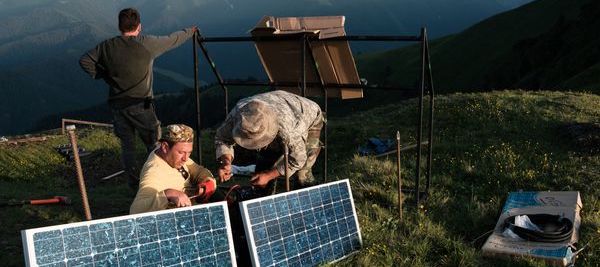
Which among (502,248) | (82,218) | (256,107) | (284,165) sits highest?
(256,107)

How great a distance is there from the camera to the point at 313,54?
32.2ft

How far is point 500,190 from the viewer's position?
1016 cm

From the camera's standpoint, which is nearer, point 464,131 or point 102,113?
point 464,131

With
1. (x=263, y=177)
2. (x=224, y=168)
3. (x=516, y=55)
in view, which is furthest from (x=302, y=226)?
(x=516, y=55)

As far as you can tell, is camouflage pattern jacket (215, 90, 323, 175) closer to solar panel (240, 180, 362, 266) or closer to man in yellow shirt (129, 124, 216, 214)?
solar panel (240, 180, 362, 266)

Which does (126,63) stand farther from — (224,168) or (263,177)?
(263,177)

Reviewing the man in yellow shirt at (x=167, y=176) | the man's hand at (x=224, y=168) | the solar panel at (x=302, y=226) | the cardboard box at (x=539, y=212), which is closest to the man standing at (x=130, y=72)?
the man's hand at (x=224, y=168)

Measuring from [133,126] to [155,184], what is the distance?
2.87 m

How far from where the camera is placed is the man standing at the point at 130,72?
845cm

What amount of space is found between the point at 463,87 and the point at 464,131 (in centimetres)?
10339

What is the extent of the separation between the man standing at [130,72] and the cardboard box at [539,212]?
561cm

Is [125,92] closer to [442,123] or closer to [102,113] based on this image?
[442,123]

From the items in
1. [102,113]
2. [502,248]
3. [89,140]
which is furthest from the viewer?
[102,113]

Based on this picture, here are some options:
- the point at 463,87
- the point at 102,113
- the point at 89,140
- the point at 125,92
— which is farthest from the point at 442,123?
the point at 102,113
